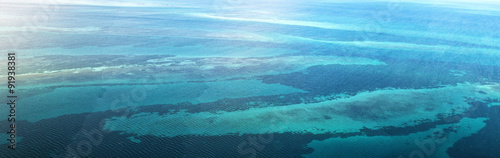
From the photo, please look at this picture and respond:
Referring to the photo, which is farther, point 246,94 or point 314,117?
point 246,94

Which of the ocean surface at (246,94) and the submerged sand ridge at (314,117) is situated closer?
the ocean surface at (246,94)

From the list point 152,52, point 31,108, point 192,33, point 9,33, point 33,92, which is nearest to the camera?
point 31,108

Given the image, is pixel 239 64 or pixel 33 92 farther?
pixel 239 64

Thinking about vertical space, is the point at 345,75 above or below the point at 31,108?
above

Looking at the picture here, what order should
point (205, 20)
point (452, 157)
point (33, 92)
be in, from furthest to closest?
1. point (205, 20)
2. point (33, 92)
3. point (452, 157)

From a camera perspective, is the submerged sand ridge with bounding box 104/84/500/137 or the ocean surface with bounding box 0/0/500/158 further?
the submerged sand ridge with bounding box 104/84/500/137

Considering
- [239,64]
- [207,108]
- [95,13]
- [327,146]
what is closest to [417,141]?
[327,146]

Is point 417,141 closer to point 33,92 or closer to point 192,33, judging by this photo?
point 33,92
